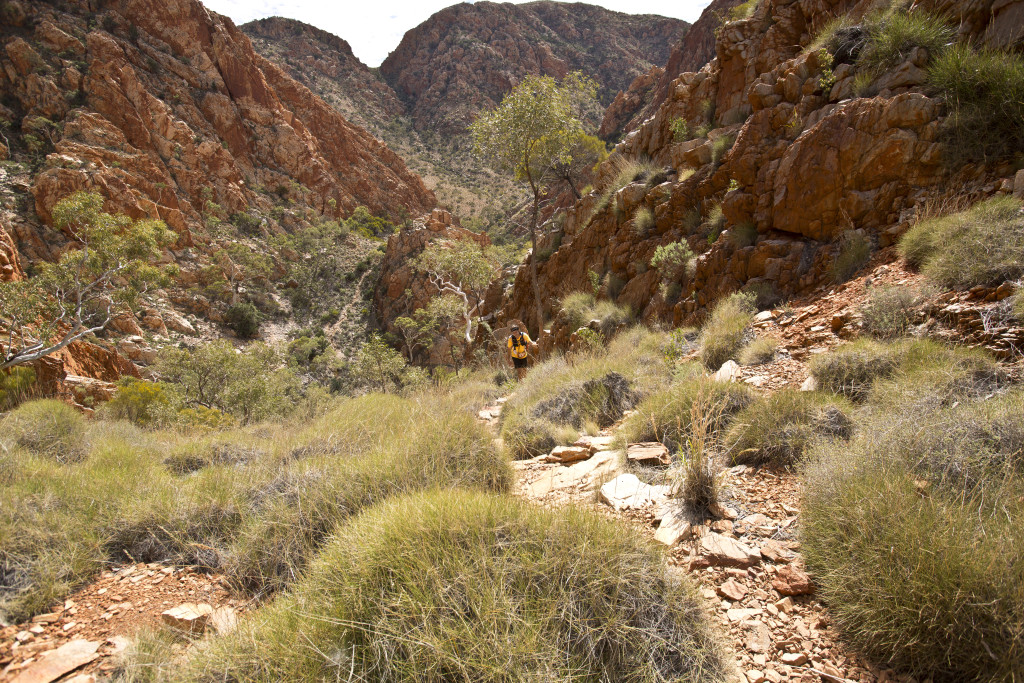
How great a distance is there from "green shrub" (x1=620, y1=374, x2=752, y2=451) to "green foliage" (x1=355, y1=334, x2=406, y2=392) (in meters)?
18.4

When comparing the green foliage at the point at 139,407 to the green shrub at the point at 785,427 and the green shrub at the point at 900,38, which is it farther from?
the green shrub at the point at 900,38

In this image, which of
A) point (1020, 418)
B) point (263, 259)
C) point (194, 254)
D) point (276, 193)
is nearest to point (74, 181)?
point (194, 254)

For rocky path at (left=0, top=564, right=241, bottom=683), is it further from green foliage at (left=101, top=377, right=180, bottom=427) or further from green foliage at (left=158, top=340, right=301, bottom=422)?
green foliage at (left=158, top=340, right=301, bottom=422)

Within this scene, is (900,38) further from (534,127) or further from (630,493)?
(534,127)

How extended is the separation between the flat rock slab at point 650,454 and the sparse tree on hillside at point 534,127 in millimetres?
9023

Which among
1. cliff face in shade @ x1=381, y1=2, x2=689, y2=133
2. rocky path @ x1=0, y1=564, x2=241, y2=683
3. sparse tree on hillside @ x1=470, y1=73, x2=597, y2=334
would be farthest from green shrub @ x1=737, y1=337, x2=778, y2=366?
cliff face in shade @ x1=381, y1=2, x2=689, y2=133

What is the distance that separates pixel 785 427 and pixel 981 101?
5.50m

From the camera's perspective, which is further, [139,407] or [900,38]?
[139,407]

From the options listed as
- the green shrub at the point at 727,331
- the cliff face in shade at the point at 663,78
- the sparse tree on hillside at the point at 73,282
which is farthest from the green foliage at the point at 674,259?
the cliff face in shade at the point at 663,78

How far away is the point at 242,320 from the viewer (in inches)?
1337

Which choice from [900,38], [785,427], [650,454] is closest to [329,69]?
[900,38]

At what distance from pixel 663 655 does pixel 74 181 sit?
43.6 metres

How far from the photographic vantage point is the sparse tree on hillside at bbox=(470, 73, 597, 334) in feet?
39.9

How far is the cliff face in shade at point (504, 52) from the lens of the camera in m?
87.2
